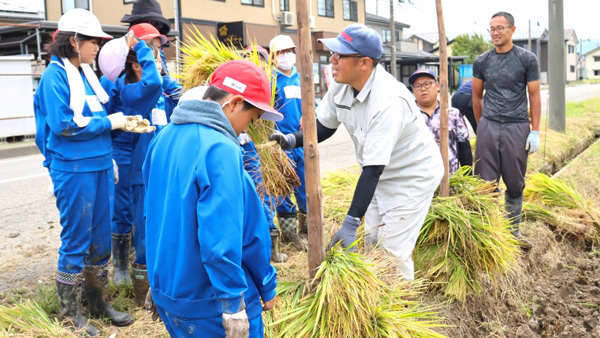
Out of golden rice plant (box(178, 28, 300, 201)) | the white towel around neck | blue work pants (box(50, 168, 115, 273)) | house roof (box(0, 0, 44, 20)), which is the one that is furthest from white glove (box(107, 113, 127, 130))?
house roof (box(0, 0, 44, 20))

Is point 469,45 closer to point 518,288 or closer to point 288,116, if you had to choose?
point 288,116

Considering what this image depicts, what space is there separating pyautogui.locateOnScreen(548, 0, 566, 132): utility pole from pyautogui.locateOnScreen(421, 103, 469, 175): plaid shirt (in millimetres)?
8099

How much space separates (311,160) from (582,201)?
4299mm

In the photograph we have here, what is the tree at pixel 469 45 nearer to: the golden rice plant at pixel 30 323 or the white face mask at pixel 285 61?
the white face mask at pixel 285 61

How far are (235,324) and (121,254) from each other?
8.20ft

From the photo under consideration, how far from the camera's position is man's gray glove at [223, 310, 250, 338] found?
1.96 metres

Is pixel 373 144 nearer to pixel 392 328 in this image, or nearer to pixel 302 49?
pixel 302 49

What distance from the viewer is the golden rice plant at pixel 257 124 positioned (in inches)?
157

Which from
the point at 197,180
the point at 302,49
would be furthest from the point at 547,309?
the point at 197,180

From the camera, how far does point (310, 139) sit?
303cm

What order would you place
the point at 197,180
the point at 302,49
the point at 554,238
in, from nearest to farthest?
the point at 197,180 < the point at 302,49 < the point at 554,238

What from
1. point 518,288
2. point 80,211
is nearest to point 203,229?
point 80,211

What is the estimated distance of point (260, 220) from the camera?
2.09m

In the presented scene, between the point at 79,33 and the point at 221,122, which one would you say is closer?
the point at 221,122
